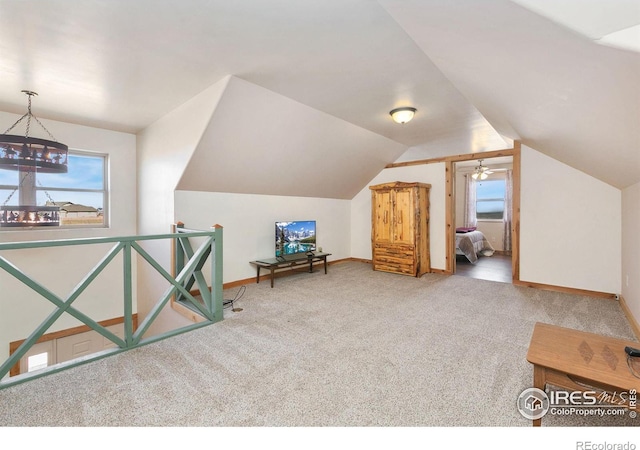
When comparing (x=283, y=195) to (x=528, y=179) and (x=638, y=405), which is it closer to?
(x=528, y=179)

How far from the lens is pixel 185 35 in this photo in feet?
7.25

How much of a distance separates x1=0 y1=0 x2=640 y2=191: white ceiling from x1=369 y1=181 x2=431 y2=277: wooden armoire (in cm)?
179

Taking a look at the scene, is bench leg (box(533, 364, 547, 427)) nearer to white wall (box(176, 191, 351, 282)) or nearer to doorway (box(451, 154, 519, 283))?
white wall (box(176, 191, 351, 282))

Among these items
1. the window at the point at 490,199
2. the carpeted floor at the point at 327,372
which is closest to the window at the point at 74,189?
the carpeted floor at the point at 327,372

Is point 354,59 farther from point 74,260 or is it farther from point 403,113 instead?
point 74,260

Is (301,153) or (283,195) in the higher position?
(301,153)

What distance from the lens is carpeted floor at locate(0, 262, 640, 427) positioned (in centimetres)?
165

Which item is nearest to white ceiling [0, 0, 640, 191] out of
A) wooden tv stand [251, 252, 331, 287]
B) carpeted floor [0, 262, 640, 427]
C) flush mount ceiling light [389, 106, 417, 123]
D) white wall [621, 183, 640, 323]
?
flush mount ceiling light [389, 106, 417, 123]

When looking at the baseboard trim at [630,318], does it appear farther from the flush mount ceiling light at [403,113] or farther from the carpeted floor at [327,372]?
the flush mount ceiling light at [403,113]

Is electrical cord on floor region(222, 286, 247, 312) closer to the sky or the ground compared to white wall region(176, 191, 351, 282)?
closer to the ground

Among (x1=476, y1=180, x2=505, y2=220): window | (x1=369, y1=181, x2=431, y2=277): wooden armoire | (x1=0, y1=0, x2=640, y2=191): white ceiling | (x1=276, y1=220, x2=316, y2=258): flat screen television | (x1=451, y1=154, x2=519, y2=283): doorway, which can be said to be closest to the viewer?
(x1=0, y1=0, x2=640, y2=191): white ceiling

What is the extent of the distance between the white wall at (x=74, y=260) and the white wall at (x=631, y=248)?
21.6 ft
